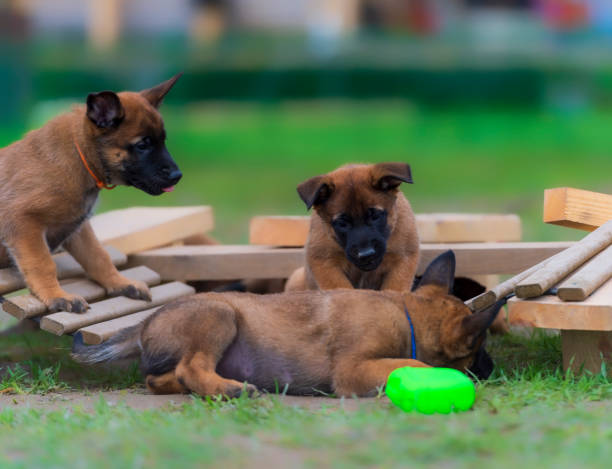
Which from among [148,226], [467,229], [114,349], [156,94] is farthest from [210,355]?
[467,229]

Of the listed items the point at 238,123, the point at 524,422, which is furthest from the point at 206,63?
the point at 524,422

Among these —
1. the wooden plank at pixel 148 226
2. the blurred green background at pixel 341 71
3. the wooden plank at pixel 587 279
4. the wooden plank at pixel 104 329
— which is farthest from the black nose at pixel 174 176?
the blurred green background at pixel 341 71

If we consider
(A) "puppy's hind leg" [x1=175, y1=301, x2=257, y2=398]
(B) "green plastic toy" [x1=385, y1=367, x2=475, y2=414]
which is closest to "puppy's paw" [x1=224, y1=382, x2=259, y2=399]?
(A) "puppy's hind leg" [x1=175, y1=301, x2=257, y2=398]

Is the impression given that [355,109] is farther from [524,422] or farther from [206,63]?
[524,422]

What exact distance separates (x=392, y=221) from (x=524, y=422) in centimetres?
183

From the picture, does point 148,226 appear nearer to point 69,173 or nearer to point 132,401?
point 69,173

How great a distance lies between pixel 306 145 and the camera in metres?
17.2

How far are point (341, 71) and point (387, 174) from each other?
12976 millimetres

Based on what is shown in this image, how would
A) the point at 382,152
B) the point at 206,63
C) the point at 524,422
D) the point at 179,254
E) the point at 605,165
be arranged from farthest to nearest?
1. the point at 206,63
2. the point at 382,152
3. the point at 605,165
4. the point at 179,254
5. the point at 524,422

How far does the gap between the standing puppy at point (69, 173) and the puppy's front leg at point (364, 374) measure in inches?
56.7

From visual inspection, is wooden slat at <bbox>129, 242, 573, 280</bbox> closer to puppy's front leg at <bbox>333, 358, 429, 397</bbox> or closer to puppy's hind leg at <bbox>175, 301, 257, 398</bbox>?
puppy's hind leg at <bbox>175, 301, 257, 398</bbox>

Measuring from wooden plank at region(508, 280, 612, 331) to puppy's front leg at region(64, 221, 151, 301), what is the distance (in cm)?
207

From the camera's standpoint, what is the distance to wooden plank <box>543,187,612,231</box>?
509 centimetres

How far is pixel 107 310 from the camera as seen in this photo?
4.70 metres
